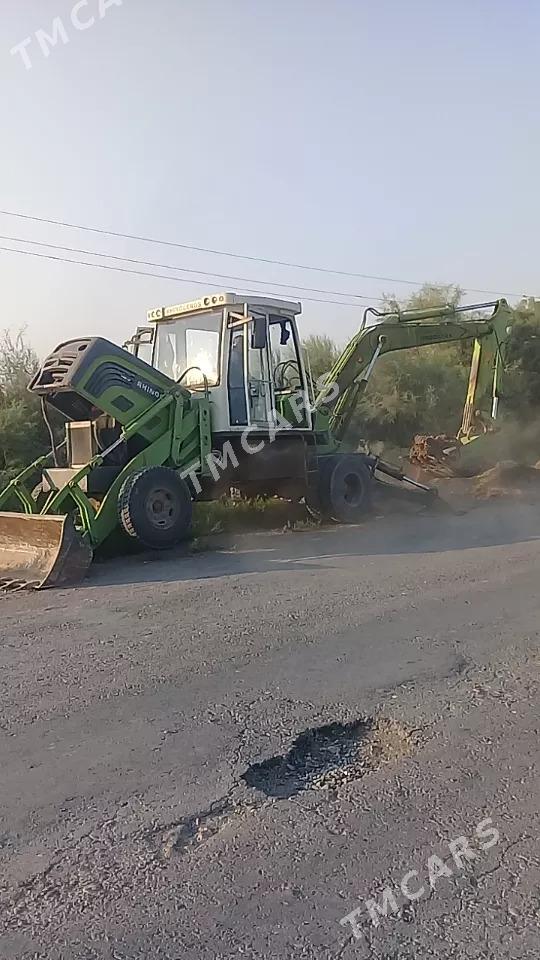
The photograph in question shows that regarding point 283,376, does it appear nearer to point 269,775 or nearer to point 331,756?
point 331,756

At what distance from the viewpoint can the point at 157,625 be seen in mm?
6566

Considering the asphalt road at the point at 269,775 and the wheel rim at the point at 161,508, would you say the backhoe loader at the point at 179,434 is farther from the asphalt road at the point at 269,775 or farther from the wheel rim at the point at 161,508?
the asphalt road at the point at 269,775

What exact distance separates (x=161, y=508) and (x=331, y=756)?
6.20 m

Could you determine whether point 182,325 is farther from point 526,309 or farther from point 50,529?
point 526,309

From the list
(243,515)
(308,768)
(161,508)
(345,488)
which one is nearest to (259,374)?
(345,488)

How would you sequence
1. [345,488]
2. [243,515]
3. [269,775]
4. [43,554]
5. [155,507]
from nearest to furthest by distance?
[269,775]
[43,554]
[155,507]
[345,488]
[243,515]

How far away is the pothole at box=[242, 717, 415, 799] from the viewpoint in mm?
3828

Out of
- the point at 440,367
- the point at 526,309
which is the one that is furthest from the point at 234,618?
the point at 526,309

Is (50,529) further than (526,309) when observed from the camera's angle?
No

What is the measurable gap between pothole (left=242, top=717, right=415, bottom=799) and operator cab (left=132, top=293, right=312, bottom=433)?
7172mm

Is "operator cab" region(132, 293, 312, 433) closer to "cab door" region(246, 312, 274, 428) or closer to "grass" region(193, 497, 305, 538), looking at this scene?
"cab door" region(246, 312, 274, 428)

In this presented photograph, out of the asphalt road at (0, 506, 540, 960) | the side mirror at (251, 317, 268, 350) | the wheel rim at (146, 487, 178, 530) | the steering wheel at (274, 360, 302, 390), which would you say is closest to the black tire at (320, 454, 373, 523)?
the steering wheel at (274, 360, 302, 390)

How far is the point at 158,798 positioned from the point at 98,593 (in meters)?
4.36

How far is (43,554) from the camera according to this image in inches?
339
